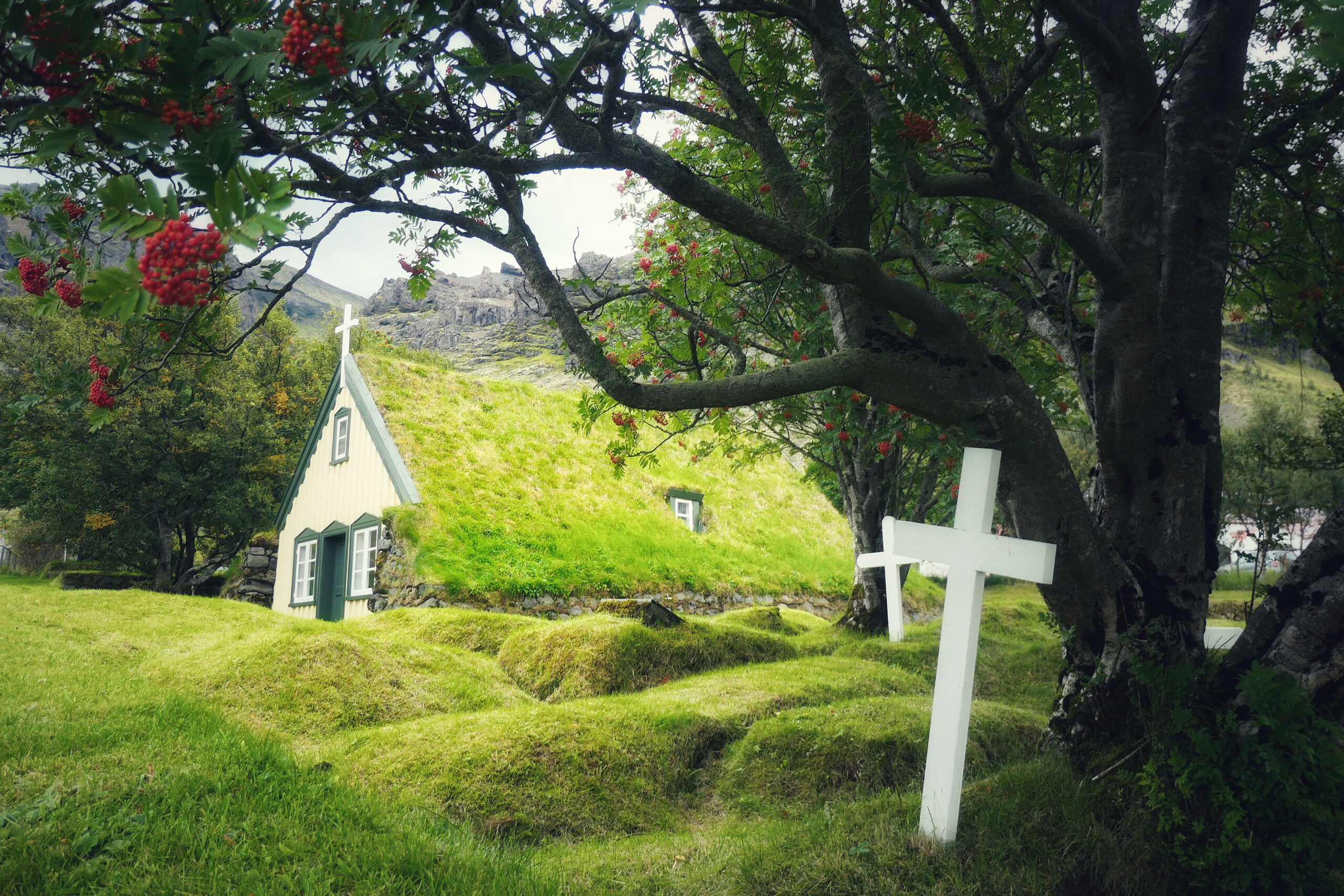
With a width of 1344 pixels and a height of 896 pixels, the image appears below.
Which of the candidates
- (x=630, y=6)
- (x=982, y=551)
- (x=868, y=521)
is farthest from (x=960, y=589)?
(x=868, y=521)

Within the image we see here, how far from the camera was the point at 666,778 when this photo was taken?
5.72 meters

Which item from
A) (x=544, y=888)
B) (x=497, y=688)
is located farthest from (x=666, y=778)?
(x=497, y=688)

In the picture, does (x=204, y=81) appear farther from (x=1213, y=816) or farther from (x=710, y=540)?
(x=710, y=540)

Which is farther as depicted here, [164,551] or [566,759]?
[164,551]

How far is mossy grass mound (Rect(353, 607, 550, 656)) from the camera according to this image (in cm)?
987

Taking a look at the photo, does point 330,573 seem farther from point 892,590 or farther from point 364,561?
point 892,590

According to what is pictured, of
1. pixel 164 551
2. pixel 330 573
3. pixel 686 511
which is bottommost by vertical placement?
pixel 164 551

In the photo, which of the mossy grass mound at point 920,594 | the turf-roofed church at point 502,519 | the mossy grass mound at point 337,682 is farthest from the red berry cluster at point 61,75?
the mossy grass mound at point 920,594

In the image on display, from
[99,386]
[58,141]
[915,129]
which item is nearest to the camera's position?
[58,141]

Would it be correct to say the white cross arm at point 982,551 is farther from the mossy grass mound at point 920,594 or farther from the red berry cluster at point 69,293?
the mossy grass mound at point 920,594

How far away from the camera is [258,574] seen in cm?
2009

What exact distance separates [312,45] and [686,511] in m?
15.9

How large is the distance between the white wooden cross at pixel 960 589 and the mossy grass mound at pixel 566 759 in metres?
2.19

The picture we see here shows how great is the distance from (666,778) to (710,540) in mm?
11213
